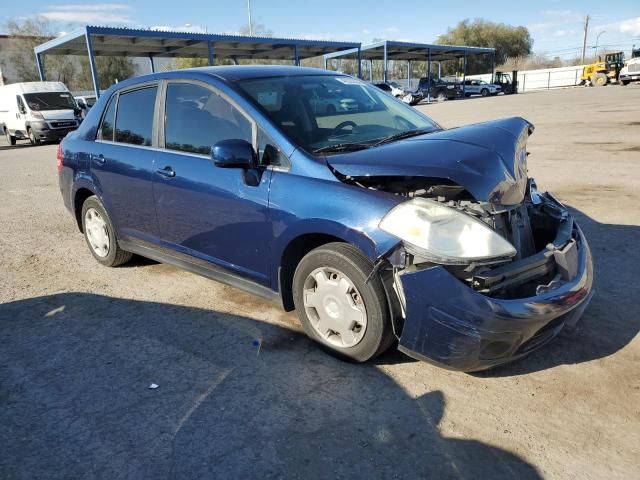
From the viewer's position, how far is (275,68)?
4094mm

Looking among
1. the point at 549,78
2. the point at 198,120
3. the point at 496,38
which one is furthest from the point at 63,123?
the point at 496,38

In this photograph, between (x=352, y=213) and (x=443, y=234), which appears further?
(x=352, y=213)

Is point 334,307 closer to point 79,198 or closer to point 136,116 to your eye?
point 136,116

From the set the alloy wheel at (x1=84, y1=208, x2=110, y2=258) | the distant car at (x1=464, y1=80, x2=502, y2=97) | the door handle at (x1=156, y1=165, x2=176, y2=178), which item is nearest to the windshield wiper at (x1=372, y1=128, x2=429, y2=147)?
the door handle at (x1=156, y1=165, x2=176, y2=178)

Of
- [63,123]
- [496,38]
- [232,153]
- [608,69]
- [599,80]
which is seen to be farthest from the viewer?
[496,38]

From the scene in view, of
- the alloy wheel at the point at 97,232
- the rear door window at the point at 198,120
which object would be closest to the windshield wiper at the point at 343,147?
the rear door window at the point at 198,120

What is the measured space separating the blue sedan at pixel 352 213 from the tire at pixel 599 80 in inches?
2020

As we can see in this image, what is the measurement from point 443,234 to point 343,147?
1012mm

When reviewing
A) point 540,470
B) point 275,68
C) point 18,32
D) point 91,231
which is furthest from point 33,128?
point 18,32

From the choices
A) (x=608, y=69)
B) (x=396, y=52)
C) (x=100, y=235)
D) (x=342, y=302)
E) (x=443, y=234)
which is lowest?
(x=100, y=235)

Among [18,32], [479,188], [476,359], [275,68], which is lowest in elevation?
[476,359]

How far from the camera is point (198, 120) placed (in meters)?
3.76

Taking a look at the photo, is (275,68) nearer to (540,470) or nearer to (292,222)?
(292,222)

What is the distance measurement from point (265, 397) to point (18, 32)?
56.4 m
